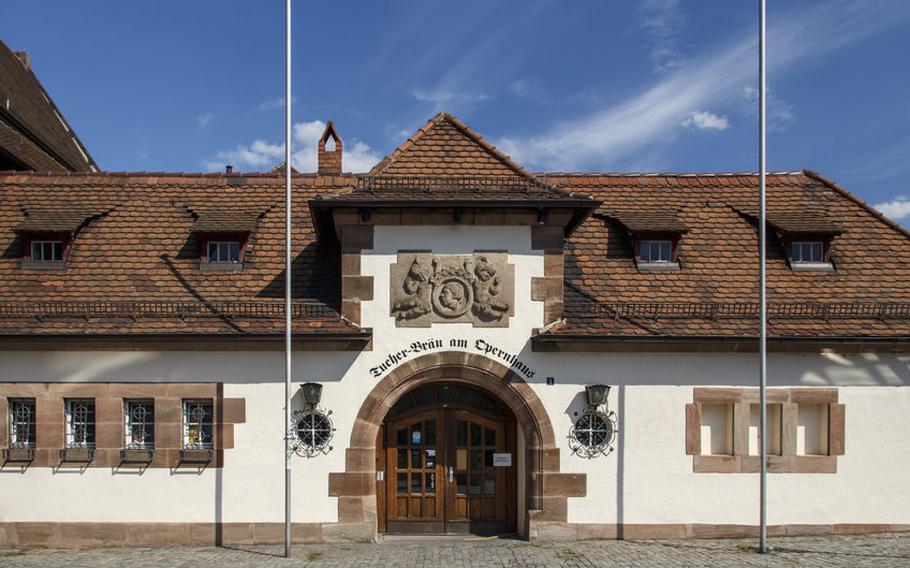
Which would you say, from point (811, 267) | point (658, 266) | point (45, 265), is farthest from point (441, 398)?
point (45, 265)

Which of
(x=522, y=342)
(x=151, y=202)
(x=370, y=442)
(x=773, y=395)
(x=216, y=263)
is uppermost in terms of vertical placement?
(x=151, y=202)

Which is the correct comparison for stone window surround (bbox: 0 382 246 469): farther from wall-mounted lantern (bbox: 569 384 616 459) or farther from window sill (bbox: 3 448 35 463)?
wall-mounted lantern (bbox: 569 384 616 459)

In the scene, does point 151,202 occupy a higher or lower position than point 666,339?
higher

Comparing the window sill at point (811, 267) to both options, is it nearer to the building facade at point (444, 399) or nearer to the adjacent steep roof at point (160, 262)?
the building facade at point (444, 399)

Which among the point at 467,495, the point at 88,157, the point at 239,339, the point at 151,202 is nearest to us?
the point at 239,339

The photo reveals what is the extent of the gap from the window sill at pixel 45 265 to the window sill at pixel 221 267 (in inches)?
96.1

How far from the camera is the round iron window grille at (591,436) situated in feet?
36.9

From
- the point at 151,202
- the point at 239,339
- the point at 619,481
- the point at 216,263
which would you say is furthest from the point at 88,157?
the point at 619,481

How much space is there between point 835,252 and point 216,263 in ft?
36.9

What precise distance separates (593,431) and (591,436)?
0.09m

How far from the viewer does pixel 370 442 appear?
1119cm

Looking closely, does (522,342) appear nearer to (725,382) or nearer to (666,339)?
(666,339)

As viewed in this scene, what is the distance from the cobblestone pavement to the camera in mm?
9914

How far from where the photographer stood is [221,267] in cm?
1253
